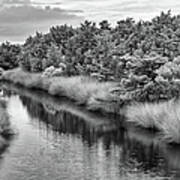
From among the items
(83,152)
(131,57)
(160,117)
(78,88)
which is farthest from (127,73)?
(83,152)

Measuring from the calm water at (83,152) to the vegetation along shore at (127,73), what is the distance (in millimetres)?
→ 1316

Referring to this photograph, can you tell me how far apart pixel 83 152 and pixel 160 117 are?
5107mm

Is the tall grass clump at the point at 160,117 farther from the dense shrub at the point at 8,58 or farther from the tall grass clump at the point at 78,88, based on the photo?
the dense shrub at the point at 8,58

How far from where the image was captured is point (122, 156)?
18391 mm

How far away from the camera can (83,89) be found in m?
33.7

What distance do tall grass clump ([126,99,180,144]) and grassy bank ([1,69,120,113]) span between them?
2.95 metres

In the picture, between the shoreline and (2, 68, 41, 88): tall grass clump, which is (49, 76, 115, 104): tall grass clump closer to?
the shoreline

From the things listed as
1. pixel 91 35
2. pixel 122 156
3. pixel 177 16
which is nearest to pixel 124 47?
pixel 177 16

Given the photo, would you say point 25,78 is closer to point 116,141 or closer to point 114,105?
point 114,105

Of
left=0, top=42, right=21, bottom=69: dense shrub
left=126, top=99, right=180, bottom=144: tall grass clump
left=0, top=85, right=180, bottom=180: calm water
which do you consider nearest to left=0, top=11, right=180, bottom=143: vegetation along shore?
left=126, top=99, right=180, bottom=144: tall grass clump

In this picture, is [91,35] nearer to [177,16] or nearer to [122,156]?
[177,16]

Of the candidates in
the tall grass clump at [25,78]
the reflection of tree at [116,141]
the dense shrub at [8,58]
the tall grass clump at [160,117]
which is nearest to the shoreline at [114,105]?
the tall grass clump at [160,117]

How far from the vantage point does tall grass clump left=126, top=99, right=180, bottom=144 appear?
65.2ft

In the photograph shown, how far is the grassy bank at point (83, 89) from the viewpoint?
2936 centimetres
